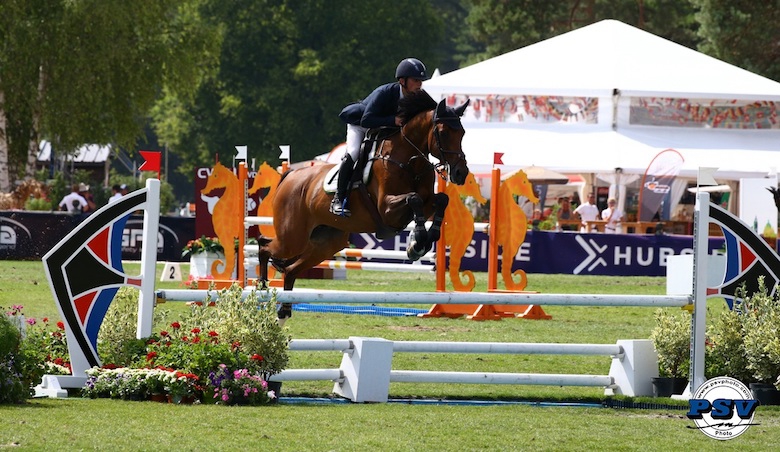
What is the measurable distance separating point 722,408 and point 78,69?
26380 millimetres

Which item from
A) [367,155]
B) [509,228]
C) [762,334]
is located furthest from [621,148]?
[762,334]

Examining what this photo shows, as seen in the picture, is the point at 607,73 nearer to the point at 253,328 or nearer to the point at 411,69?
the point at 411,69

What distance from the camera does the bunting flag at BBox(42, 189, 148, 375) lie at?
7.55 metres

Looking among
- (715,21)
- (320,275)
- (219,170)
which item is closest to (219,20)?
(715,21)

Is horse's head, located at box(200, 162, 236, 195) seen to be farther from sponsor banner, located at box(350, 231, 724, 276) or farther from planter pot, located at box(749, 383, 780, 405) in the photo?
planter pot, located at box(749, 383, 780, 405)

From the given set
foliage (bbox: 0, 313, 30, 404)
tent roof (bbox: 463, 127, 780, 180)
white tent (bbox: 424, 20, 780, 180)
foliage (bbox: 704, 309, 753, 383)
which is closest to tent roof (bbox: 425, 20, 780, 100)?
white tent (bbox: 424, 20, 780, 180)

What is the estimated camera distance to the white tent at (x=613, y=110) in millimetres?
26688

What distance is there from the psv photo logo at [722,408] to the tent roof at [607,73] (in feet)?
63.2

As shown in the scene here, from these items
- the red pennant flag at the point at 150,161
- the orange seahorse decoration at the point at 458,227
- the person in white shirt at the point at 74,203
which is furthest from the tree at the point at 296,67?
the red pennant flag at the point at 150,161

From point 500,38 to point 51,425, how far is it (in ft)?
146

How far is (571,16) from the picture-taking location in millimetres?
44875

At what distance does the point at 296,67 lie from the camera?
54.0 metres

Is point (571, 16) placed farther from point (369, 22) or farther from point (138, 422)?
point (138, 422)

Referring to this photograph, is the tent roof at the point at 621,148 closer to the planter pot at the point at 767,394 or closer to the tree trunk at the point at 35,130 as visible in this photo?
the tree trunk at the point at 35,130
